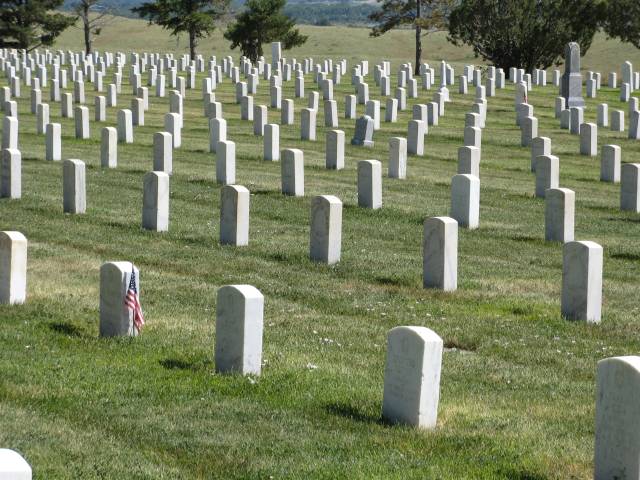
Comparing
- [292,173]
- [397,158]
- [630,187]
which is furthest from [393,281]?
[397,158]

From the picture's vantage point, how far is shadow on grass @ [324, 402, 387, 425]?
881 cm

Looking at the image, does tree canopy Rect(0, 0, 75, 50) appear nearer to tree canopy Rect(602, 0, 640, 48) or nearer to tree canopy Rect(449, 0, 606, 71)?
tree canopy Rect(449, 0, 606, 71)

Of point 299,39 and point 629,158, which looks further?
point 299,39

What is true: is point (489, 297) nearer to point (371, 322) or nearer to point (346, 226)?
point (371, 322)

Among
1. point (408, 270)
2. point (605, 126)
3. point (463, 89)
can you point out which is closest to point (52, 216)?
point (408, 270)

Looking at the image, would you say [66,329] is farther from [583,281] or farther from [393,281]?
[583,281]

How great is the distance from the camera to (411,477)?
24.9 ft

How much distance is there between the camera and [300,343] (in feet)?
36.6

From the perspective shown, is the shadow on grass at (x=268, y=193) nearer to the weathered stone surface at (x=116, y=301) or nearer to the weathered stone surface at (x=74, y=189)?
the weathered stone surface at (x=74, y=189)

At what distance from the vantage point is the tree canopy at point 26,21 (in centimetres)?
6481

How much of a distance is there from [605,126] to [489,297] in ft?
76.5

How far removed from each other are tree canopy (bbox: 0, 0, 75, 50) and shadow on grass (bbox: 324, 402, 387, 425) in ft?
191

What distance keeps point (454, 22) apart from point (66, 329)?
43.8m

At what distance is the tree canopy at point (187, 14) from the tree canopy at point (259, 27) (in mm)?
1221
